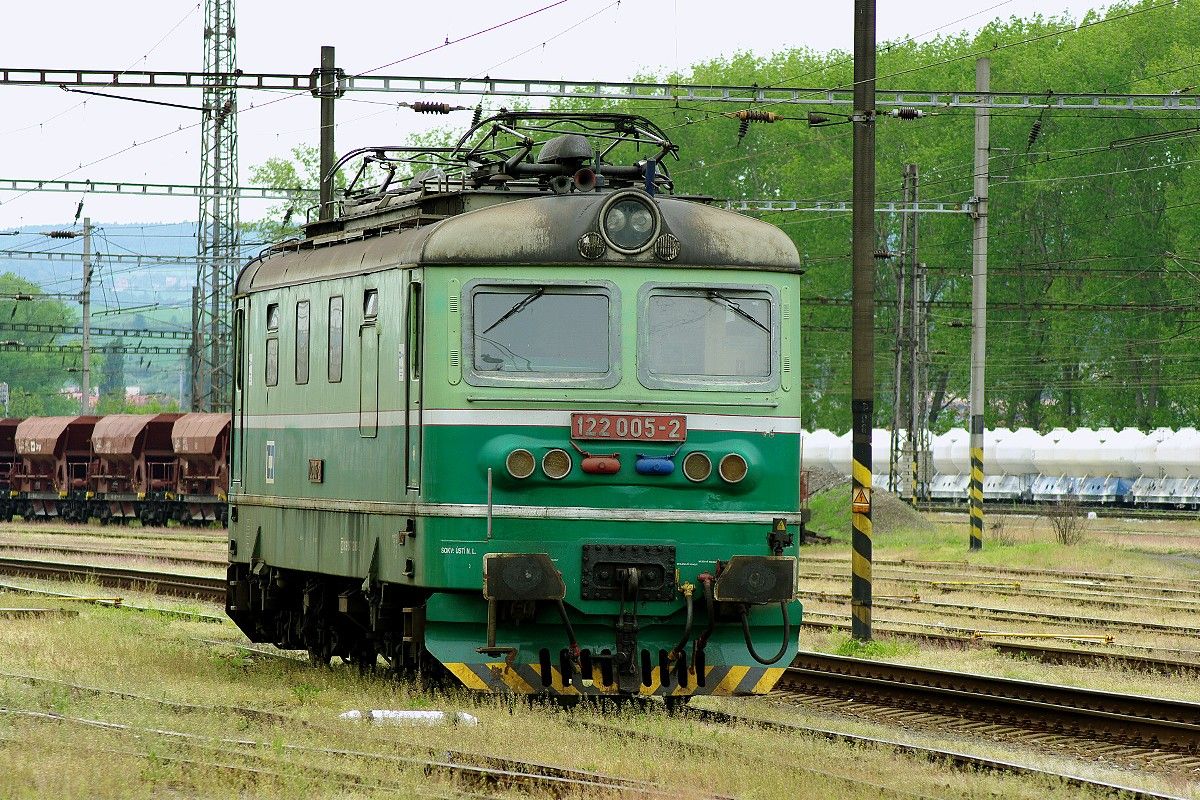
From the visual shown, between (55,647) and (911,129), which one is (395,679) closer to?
(55,647)

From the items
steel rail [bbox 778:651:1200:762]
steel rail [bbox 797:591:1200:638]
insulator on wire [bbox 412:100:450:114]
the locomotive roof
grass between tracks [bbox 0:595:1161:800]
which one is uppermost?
insulator on wire [bbox 412:100:450:114]

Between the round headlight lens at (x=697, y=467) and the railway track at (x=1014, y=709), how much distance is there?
259 cm

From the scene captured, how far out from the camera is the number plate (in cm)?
1133

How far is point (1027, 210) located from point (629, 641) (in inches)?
2546

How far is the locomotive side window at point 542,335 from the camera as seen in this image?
37.4 ft

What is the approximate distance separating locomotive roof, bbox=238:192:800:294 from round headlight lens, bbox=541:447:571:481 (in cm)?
123

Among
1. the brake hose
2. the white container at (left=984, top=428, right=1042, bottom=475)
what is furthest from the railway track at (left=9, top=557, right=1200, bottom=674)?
the white container at (left=984, top=428, right=1042, bottom=475)

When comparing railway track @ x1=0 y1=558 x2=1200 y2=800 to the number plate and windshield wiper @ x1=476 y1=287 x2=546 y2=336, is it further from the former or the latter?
windshield wiper @ x1=476 y1=287 x2=546 y2=336

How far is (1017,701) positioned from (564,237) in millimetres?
4884

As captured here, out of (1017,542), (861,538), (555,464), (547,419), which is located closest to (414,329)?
(547,419)

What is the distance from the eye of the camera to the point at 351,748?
10.2 metres

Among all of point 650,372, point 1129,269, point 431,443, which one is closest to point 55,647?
point 431,443

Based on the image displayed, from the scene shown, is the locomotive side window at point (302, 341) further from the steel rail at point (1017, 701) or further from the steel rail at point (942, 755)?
the steel rail at point (1017, 701)

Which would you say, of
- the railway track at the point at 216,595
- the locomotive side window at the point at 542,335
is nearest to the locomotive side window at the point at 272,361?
the locomotive side window at the point at 542,335
